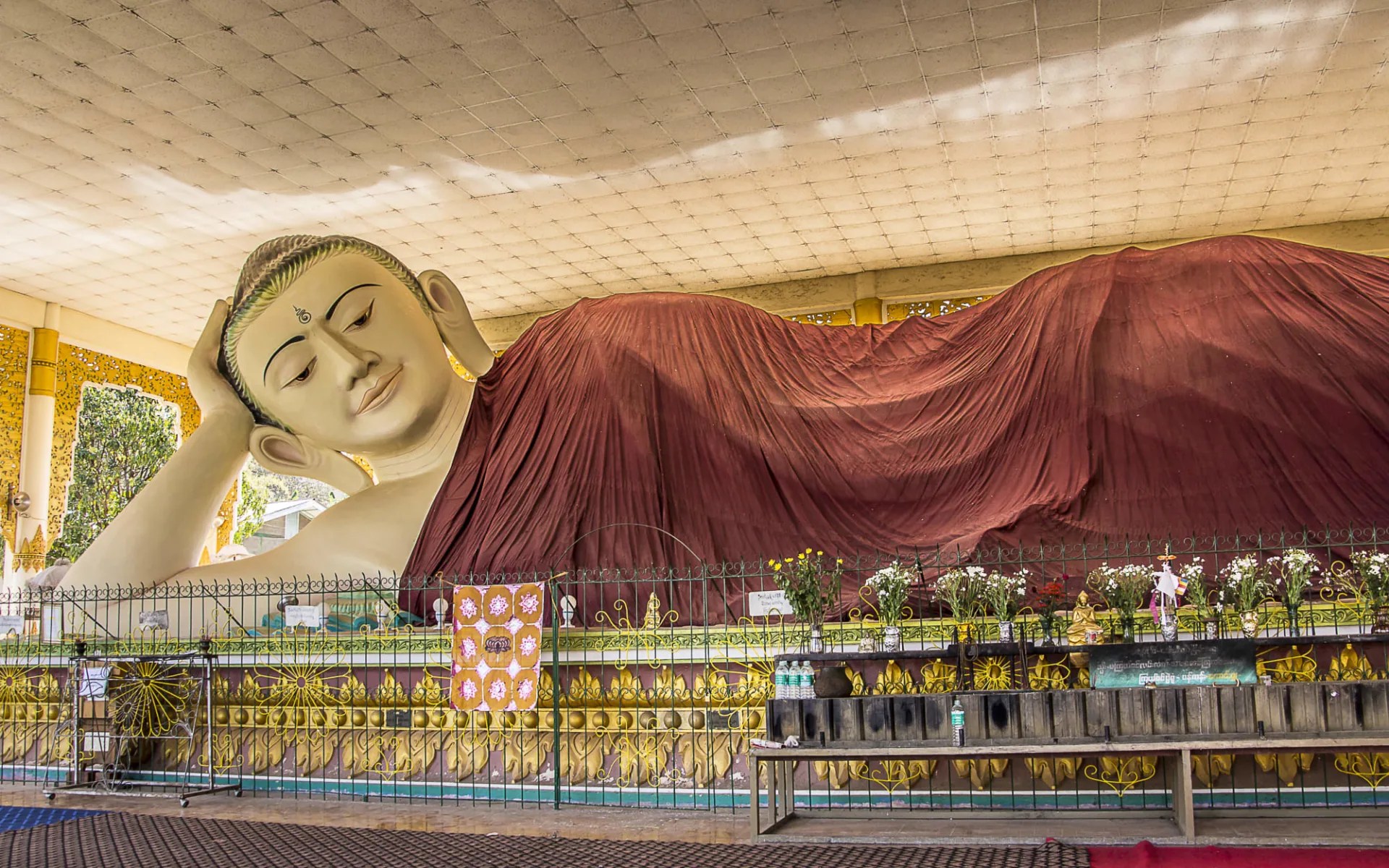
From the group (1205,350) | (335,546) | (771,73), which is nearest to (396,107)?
(771,73)

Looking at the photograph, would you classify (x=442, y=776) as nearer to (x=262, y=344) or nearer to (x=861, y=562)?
(x=861, y=562)

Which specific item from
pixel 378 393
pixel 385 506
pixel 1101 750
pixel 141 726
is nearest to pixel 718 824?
pixel 1101 750

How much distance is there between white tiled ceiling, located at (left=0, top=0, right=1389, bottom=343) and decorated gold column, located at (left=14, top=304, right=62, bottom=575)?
1.75 feet

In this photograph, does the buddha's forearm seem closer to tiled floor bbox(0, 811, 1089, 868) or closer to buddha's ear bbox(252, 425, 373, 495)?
buddha's ear bbox(252, 425, 373, 495)

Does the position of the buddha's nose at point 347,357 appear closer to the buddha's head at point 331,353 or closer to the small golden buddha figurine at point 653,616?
the buddha's head at point 331,353

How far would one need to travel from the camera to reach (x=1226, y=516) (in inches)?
236

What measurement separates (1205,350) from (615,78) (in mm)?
4192

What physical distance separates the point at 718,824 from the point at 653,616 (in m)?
1.15

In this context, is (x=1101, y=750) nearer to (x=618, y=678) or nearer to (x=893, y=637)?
(x=893, y=637)

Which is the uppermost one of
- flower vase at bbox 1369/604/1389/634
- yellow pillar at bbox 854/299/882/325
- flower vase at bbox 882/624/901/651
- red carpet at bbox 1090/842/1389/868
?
yellow pillar at bbox 854/299/882/325

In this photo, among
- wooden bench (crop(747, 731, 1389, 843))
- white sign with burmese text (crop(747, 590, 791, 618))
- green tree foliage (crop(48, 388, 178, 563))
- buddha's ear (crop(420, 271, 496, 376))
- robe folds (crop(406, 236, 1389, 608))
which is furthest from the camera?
green tree foliage (crop(48, 388, 178, 563))

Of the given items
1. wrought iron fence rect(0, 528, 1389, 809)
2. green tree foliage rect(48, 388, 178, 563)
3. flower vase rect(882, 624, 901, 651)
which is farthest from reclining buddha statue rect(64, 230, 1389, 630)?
green tree foliage rect(48, 388, 178, 563)

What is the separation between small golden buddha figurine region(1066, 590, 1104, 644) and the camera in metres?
4.94

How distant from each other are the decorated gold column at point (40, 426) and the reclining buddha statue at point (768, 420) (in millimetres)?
4965
